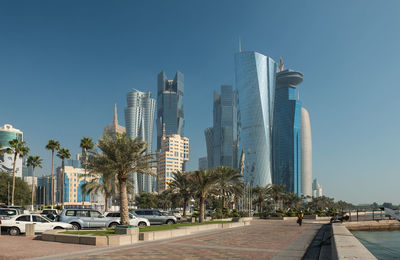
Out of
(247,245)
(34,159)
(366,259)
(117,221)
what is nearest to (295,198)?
(34,159)

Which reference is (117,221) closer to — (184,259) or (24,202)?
(184,259)

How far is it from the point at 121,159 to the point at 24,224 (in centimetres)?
870

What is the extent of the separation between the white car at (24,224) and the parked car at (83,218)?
8.47ft

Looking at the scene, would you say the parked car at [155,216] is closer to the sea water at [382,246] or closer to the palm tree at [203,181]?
the palm tree at [203,181]

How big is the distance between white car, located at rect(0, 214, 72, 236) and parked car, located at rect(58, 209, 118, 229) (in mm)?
2581

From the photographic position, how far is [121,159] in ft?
98.3

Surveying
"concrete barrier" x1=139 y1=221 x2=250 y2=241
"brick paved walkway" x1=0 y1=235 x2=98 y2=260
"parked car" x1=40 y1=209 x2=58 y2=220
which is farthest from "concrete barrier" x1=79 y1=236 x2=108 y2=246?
"parked car" x1=40 y1=209 x2=58 y2=220

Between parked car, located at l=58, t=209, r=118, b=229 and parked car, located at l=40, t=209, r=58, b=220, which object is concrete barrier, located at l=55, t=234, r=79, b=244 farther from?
parked car, located at l=40, t=209, r=58, b=220

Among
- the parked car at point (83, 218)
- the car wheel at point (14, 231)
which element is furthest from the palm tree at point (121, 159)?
the car wheel at point (14, 231)

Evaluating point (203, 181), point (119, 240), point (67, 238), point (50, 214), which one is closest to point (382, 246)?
point (203, 181)

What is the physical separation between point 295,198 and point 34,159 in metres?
75.1

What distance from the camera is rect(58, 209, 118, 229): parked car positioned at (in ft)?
92.9

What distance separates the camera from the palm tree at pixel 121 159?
29.9 metres

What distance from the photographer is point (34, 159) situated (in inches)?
3238
